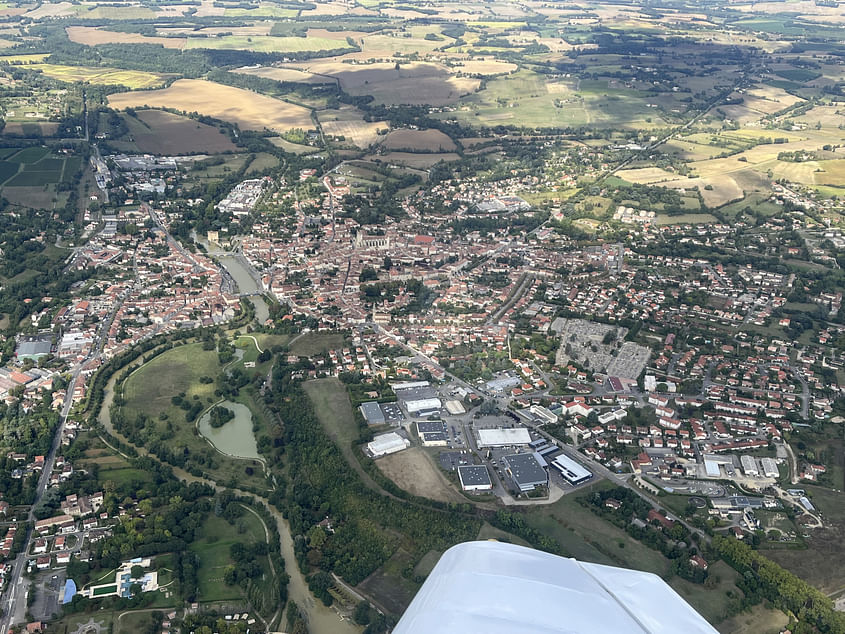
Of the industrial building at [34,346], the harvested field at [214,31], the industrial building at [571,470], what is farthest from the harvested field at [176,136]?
the industrial building at [571,470]

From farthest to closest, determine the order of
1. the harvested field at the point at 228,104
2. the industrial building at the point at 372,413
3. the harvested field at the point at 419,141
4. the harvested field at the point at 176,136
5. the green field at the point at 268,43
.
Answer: the green field at the point at 268,43 → the harvested field at the point at 228,104 → the harvested field at the point at 419,141 → the harvested field at the point at 176,136 → the industrial building at the point at 372,413

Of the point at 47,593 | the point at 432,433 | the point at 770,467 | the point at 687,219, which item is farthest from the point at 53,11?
the point at 770,467

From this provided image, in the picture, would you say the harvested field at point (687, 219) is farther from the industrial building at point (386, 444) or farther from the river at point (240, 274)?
the industrial building at point (386, 444)

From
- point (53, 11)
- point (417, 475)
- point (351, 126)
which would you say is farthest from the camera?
point (53, 11)

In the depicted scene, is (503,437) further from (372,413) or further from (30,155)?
(30,155)

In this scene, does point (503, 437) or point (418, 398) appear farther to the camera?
point (418, 398)

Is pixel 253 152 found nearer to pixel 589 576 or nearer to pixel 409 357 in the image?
pixel 409 357

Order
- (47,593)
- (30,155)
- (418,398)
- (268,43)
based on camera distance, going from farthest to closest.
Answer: (268,43)
(30,155)
(418,398)
(47,593)

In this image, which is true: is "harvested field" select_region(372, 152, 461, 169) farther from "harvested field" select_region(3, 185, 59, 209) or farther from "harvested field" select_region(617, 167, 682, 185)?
"harvested field" select_region(3, 185, 59, 209)
